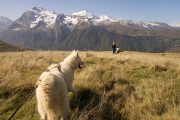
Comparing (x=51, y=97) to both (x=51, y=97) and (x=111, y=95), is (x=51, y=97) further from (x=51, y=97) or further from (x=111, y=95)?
(x=111, y=95)

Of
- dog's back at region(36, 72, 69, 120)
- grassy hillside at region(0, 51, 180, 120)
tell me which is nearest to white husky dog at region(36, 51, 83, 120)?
dog's back at region(36, 72, 69, 120)

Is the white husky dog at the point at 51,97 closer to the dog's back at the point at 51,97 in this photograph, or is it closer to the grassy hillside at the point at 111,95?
the dog's back at the point at 51,97

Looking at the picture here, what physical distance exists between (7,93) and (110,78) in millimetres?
3999

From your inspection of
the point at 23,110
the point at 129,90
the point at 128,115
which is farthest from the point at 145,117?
the point at 23,110

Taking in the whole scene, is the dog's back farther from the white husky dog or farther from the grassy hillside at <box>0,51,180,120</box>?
the grassy hillside at <box>0,51,180,120</box>

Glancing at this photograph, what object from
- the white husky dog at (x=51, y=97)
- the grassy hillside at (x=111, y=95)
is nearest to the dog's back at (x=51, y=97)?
the white husky dog at (x=51, y=97)

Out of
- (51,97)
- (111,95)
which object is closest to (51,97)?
(51,97)

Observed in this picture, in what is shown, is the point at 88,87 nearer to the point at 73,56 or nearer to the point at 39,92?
the point at 73,56

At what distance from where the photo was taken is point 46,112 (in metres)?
7.34

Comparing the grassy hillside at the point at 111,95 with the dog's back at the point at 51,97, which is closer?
the dog's back at the point at 51,97

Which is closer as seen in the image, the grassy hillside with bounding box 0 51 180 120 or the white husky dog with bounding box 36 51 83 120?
the white husky dog with bounding box 36 51 83 120

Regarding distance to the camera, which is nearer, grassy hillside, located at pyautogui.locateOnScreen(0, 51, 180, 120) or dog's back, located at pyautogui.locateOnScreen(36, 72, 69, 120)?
dog's back, located at pyautogui.locateOnScreen(36, 72, 69, 120)

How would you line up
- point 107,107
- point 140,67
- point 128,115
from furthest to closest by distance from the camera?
point 140,67 → point 107,107 → point 128,115

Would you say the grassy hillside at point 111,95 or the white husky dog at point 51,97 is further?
the grassy hillside at point 111,95
